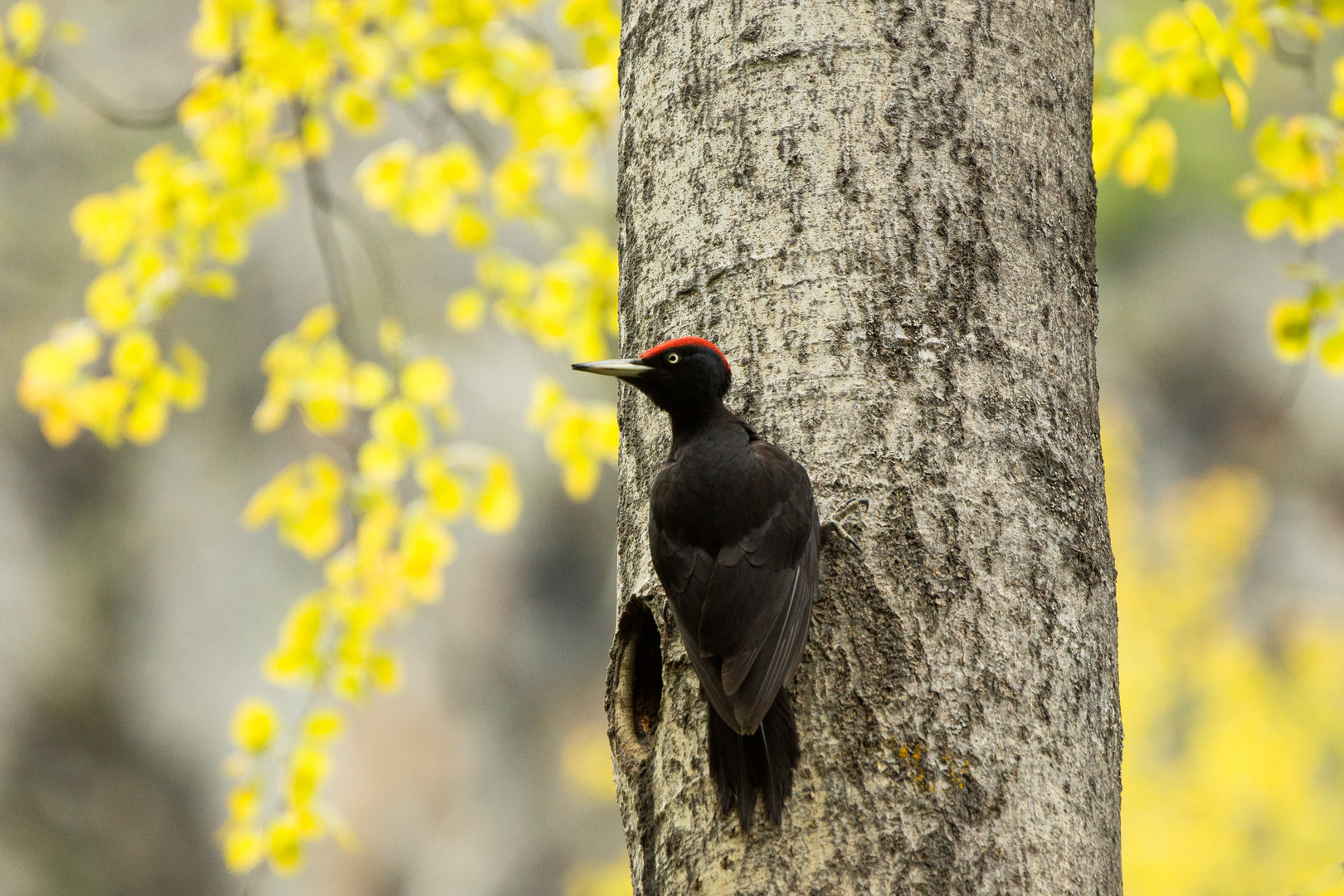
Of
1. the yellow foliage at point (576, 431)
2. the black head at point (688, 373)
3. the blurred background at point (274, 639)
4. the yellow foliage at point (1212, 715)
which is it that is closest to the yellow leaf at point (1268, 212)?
the black head at point (688, 373)

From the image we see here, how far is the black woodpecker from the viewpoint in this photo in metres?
1.41

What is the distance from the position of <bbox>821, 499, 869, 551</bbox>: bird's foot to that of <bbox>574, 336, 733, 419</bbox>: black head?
0.90 ft

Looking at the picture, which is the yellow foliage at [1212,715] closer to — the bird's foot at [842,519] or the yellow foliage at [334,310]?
the yellow foliage at [334,310]

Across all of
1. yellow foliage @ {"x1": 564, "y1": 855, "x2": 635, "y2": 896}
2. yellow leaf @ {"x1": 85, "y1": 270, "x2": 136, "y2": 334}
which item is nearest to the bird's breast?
yellow leaf @ {"x1": 85, "y1": 270, "x2": 136, "y2": 334}

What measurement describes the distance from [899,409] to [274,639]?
8.27m

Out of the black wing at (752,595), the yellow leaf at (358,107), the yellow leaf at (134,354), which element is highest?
the yellow leaf at (358,107)

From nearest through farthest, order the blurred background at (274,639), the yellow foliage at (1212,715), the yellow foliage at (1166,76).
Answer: the yellow foliage at (1166,76)
the blurred background at (274,639)
the yellow foliage at (1212,715)

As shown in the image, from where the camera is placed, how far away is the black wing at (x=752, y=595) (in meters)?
1.43

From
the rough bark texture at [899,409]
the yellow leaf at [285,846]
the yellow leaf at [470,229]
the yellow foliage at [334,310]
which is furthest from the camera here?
the yellow leaf at [470,229]

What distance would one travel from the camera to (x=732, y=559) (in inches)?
66.6

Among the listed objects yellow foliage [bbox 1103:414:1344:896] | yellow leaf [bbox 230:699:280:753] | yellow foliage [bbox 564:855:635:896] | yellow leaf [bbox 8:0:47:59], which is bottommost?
yellow foliage [bbox 564:855:635:896]

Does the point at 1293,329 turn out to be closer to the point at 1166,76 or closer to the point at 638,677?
the point at 1166,76

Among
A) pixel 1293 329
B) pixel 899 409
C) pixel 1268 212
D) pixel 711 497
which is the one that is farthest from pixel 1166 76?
pixel 711 497

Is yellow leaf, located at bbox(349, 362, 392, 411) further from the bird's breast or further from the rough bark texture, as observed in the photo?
the bird's breast
